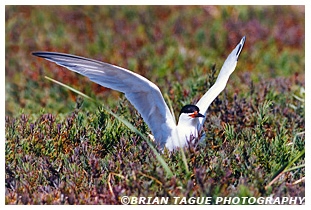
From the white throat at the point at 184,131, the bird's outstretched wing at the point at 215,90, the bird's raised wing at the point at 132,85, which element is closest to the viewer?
the bird's raised wing at the point at 132,85

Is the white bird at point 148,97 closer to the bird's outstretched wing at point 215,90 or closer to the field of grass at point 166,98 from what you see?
the bird's outstretched wing at point 215,90

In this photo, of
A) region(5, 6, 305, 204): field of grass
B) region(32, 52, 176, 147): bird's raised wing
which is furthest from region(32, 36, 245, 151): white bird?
region(5, 6, 305, 204): field of grass

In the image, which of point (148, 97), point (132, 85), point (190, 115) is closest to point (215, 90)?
point (190, 115)

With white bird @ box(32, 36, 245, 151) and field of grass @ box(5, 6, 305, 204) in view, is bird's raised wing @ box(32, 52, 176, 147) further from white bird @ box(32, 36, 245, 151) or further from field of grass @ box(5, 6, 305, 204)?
field of grass @ box(5, 6, 305, 204)

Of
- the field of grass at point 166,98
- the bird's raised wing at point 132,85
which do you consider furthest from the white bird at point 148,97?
the field of grass at point 166,98

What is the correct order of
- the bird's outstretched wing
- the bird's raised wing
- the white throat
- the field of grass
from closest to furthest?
the field of grass < the bird's raised wing < the white throat < the bird's outstretched wing

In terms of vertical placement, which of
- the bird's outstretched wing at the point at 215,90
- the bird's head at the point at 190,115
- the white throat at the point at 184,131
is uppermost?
the bird's outstretched wing at the point at 215,90
